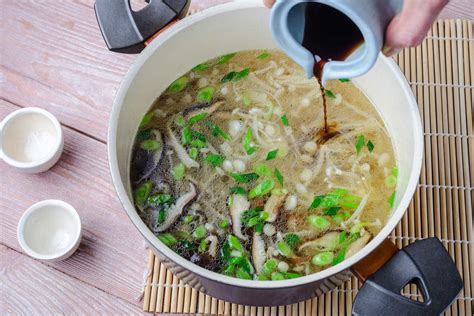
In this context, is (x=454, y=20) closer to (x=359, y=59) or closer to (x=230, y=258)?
(x=359, y=59)

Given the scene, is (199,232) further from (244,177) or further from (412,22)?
(412,22)

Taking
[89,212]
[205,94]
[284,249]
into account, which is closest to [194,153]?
A: [205,94]

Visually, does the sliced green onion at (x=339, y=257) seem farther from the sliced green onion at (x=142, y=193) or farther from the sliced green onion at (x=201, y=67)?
the sliced green onion at (x=201, y=67)

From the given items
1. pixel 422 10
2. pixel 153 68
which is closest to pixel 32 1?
pixel 153 68

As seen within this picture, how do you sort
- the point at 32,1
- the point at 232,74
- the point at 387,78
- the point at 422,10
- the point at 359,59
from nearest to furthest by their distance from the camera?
the point at 422,10, the point at 359,59, the point at 387,78, the point at 232,74, the point at 32,1

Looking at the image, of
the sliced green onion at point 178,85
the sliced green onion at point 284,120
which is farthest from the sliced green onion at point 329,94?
the sliced green onion at point 178,85

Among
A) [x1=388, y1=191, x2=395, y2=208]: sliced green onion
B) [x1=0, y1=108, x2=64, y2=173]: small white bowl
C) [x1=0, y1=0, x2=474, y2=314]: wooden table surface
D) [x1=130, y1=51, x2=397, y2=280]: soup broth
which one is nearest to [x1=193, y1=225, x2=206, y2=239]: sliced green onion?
[x1=130, y1=51, x2=397, y2=280]: soup broth

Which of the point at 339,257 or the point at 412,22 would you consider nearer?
the point at 412,22
